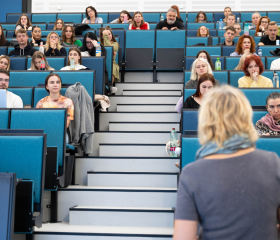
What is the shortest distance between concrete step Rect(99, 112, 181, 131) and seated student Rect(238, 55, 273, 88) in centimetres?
68

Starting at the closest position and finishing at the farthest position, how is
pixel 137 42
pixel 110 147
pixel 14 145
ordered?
pixel 14 145
pixel 110 147
pixel 137 42

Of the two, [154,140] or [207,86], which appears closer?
[207,86]

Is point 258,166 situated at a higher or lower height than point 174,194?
higher

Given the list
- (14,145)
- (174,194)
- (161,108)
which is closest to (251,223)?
(14,145)

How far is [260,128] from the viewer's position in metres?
3.09

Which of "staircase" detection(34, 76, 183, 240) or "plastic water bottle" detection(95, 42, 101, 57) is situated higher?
"plastic water bottle" detection(95, 42, 101, 57)

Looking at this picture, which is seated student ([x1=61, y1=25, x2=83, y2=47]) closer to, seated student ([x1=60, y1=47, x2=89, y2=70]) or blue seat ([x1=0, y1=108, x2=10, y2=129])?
seated student ([x1=60, y1=47, x2=89, y2=70])

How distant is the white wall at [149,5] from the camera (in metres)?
8.85

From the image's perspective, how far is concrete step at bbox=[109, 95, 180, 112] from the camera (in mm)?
4875

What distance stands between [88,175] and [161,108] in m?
1.51

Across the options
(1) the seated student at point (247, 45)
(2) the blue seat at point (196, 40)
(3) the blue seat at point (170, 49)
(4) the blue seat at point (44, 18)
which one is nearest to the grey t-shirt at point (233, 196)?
(1) the seated student at point (247, 45)

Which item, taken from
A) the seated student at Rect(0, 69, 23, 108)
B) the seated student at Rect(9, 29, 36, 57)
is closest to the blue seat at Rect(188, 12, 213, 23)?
the seated student at Rect(9, 29, 36, 57)

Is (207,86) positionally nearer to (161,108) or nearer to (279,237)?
(161,108)

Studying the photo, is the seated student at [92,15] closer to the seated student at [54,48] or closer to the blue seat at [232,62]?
the seated student at [54,48]
